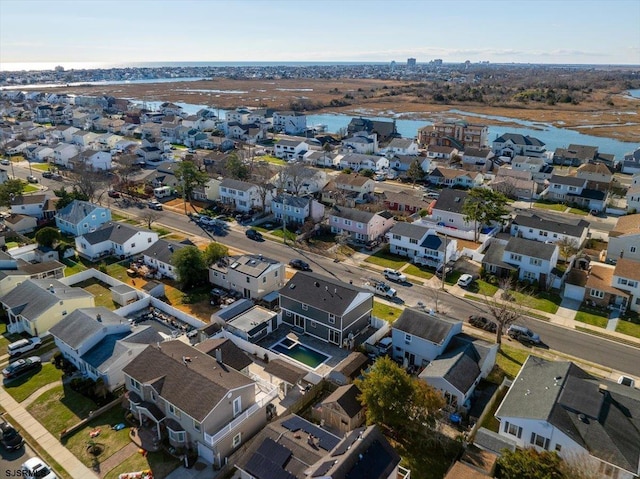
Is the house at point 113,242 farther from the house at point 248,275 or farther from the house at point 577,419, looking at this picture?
the house at point 577,419

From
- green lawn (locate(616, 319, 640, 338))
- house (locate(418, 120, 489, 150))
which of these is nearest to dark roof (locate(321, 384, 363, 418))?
green lawn (locate(616, 319, 640, 338))

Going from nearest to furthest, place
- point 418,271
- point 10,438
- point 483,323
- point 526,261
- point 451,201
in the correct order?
point 10,438 < point 483,323 < point 526,261 < point 418,271 < point 451,201

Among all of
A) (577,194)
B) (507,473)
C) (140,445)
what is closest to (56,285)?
(140,445)

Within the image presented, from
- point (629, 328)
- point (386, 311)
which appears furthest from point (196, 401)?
point (629, 328)

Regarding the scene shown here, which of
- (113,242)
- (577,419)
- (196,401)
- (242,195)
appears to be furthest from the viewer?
(242,195)

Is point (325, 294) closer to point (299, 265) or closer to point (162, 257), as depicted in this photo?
point (299, 265)

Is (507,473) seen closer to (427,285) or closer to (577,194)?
(427,285)

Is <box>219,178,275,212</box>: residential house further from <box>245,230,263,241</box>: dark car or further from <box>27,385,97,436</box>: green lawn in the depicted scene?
<box>27,385,97,436</box>: green lawn
